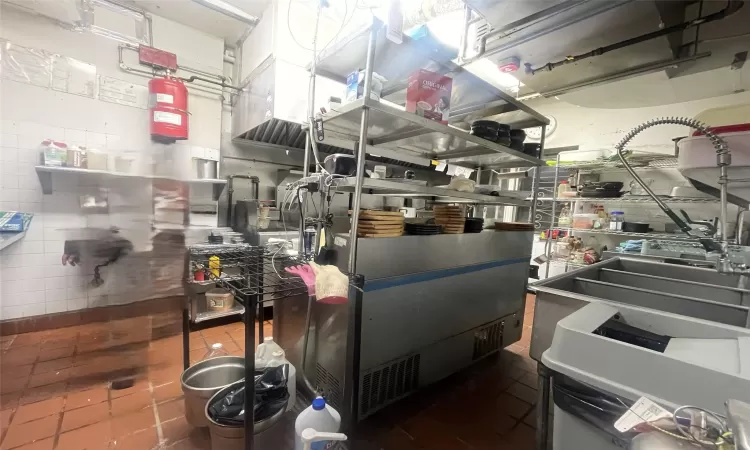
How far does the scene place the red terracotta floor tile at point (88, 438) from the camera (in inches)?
49.8

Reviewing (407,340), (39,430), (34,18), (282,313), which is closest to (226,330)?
(282,313)

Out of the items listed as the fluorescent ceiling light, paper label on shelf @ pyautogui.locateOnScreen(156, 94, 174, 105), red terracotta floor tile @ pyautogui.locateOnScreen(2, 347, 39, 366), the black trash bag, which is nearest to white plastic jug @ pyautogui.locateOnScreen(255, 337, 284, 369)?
the black trash bag

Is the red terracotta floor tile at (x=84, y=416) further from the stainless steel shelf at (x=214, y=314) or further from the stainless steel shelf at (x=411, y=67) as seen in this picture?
the stainless steel shelf at (x=411, y=67)

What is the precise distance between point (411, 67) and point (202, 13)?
2.29 m

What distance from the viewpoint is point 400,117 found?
132 cm

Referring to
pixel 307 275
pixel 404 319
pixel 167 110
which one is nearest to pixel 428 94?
pixel 307 275

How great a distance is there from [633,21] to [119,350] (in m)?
3.39

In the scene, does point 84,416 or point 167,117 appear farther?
point 167,117

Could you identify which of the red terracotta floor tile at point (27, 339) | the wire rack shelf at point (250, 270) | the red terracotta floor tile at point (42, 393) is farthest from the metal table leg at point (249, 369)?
the red terracotta floor tile at point (27, 339)

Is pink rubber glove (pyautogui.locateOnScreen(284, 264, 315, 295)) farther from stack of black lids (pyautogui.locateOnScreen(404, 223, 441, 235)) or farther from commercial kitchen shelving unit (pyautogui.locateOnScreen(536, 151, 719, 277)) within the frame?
commercial kitchen shelving unit (pyautogui.locateOnScreen(536, 151, 719, 277))

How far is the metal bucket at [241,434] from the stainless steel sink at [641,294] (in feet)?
3.45

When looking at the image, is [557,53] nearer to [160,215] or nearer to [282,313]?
[282,313]

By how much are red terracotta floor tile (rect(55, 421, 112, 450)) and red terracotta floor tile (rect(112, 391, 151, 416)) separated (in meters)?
0.10

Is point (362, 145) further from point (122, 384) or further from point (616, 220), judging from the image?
point (616, 220)
